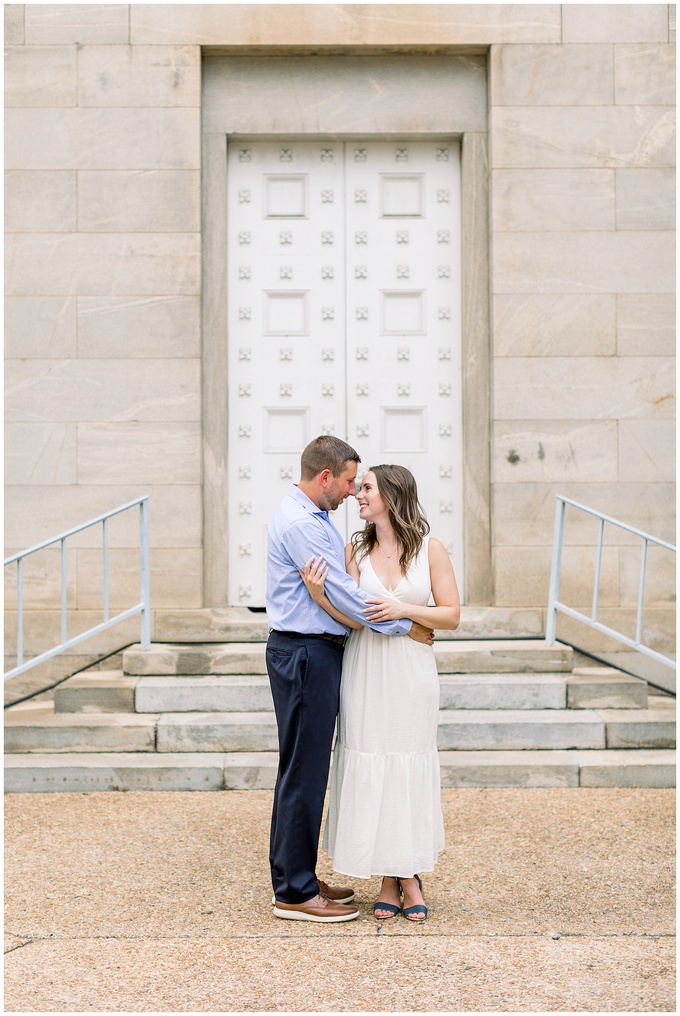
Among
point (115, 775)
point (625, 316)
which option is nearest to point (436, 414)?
point (625, 316)

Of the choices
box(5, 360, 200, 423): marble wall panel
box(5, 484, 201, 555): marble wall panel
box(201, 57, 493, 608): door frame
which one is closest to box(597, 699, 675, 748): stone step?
box(201, 57, 493, 608): door frame

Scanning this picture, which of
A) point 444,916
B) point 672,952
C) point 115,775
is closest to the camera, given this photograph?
point 672,952

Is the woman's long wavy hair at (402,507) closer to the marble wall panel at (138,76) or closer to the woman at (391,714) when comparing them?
the woman at (391,714)

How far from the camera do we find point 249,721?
6.42 meters

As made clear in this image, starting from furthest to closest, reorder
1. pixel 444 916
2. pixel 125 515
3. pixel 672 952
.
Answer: pixel 125 515 → pixel 444 916 → pixel 672 952

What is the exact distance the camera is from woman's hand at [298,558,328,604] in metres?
4.13

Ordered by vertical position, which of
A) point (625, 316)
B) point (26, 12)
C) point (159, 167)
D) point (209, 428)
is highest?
point (26, 12)

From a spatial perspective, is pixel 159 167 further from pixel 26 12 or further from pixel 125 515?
pixel 125 515

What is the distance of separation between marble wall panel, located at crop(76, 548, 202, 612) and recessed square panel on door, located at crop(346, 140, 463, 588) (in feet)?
5.28

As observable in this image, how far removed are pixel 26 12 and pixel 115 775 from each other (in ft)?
18.7

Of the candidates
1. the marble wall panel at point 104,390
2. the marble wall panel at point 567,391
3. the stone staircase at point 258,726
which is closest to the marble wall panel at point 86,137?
the marble wall panel at point 104,390

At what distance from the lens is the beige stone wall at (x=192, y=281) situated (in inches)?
321

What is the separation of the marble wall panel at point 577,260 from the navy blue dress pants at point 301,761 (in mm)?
4755

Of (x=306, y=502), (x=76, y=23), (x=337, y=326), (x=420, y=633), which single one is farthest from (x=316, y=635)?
(x=76, y=23)
